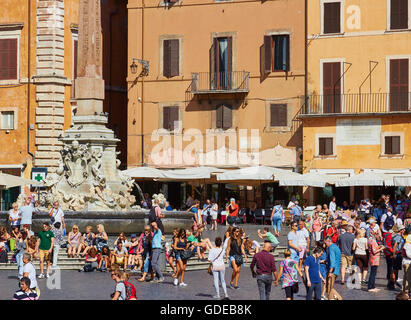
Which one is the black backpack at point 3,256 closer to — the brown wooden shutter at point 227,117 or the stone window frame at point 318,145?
the stone window frame at point 318,145

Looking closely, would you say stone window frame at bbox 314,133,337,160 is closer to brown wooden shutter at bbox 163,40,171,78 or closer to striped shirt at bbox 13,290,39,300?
brown wooden shutter at bbox 163,40,171,78

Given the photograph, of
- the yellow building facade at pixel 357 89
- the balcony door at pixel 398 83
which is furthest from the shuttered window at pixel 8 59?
the balcony door at pixel 398 83

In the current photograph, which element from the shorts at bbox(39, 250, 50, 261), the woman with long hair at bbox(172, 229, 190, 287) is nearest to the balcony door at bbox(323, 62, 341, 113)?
the shorts at bbox(39, 250, 50, 261)

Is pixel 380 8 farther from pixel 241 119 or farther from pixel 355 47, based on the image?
pixel 241 119

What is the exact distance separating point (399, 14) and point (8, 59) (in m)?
14.6

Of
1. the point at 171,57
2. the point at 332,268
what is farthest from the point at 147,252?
the point at 171,57

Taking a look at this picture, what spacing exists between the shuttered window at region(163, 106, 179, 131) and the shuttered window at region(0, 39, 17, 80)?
5.89m

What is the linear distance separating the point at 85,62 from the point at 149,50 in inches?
565

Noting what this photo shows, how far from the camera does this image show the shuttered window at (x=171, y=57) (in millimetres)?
41844

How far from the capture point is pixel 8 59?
41.2 metres

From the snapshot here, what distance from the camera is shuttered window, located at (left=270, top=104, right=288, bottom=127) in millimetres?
40625

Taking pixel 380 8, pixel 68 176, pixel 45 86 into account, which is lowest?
pixel 68 176
